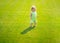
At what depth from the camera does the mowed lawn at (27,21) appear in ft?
6.87

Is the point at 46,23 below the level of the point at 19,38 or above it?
above

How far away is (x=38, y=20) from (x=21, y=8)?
247 millimetres

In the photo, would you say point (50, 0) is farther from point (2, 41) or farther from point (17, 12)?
point (2, 41)

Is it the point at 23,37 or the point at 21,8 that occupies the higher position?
the point at 21,8

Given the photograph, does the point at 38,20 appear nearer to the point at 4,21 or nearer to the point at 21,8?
the point at 21,8

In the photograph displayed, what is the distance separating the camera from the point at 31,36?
2102mm

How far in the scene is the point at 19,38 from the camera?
210 cm

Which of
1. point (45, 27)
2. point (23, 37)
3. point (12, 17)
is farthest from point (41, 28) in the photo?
point (12, 17)

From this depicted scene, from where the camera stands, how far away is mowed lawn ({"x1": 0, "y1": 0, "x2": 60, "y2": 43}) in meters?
2.09

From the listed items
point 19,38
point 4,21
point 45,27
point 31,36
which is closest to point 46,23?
point 45,27

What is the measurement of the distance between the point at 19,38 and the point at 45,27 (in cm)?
33

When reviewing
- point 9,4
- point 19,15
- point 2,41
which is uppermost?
point 9,4

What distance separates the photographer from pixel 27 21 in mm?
2113

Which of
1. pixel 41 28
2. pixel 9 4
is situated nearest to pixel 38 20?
pixel 41 28
